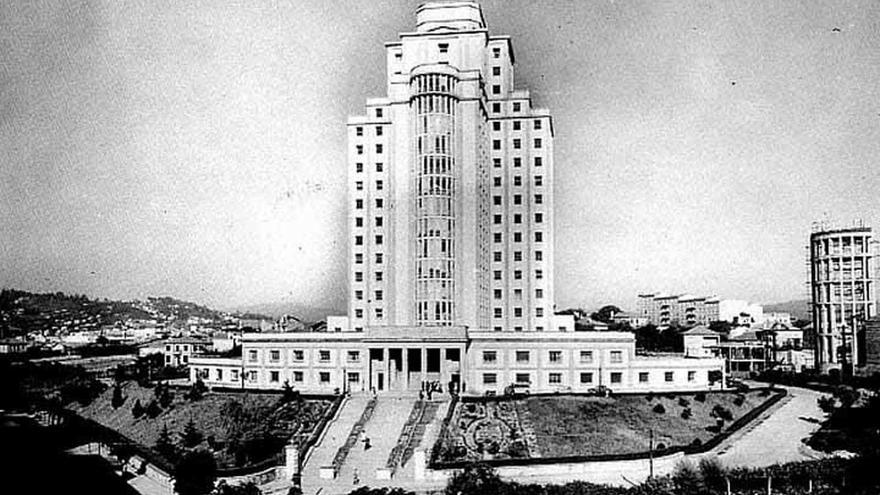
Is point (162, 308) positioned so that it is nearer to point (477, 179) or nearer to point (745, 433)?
point (477, 179)

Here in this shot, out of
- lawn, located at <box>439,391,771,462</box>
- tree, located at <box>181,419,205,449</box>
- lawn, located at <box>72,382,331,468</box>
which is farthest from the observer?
tree, located at <box>181,419,205,449</box>

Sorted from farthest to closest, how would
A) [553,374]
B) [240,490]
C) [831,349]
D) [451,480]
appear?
[831,349] < [553,374] < [451,480] < [240,490]

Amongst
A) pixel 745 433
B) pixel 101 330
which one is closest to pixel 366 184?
pixel 745 433

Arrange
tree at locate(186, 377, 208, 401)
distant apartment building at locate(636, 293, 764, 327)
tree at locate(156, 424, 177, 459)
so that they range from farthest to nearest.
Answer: distant apartment building at locate(636, 293, 764, 327), tree at locate(186, 377, 208, 401), tree at locate(156, 424, 177, 459)

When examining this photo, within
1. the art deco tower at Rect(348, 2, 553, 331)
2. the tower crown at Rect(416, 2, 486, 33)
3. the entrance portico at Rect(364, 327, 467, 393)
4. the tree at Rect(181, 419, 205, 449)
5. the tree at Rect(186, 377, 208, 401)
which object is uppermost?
the tower crown at Rect(416, 2, 486, 33)

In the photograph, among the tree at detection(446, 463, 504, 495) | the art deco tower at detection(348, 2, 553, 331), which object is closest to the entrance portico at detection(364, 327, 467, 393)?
the art deco tower at detection(348, 2, 553, 331)

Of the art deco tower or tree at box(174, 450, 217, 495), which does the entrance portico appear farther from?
tree at box(174, 450, 217, 495)

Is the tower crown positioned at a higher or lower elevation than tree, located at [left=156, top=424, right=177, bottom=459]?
higher

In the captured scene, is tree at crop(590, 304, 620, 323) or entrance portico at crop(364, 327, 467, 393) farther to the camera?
tree at crop(590, 304, 620, 323)
